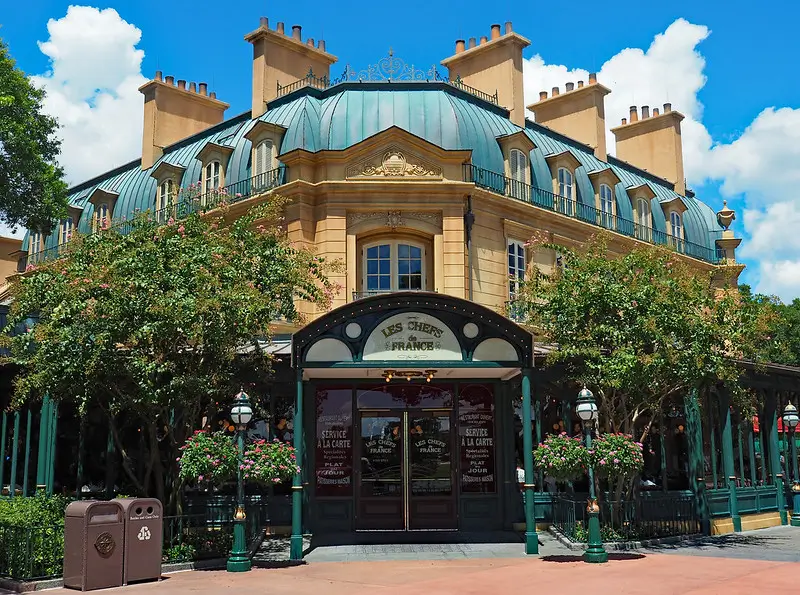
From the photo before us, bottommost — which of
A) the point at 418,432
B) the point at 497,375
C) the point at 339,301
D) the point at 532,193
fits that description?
the point at 418,432

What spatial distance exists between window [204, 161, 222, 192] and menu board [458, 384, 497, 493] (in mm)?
11438

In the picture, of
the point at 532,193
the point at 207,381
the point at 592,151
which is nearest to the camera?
the point at 207,381

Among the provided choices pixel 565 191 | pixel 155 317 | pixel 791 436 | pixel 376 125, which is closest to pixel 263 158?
pixel 376 125

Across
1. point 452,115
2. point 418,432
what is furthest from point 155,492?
point 452,115

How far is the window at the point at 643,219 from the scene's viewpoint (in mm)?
30484

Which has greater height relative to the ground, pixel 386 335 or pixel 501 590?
pixel 386 335

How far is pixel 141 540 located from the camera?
1333cm

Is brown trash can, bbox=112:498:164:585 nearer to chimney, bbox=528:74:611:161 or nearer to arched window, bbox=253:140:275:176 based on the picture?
arched window, bbox=253:140:275:176

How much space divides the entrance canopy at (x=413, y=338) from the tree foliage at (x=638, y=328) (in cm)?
142

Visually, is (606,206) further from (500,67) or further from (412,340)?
(412,340)

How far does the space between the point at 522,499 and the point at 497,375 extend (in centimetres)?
263

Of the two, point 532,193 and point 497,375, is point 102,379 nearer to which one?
point 497,375

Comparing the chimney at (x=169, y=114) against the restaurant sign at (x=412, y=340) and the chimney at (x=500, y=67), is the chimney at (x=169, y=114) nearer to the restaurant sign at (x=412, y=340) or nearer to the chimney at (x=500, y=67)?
the chimney at (x=500, y=67)

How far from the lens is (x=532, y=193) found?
1035 inches
